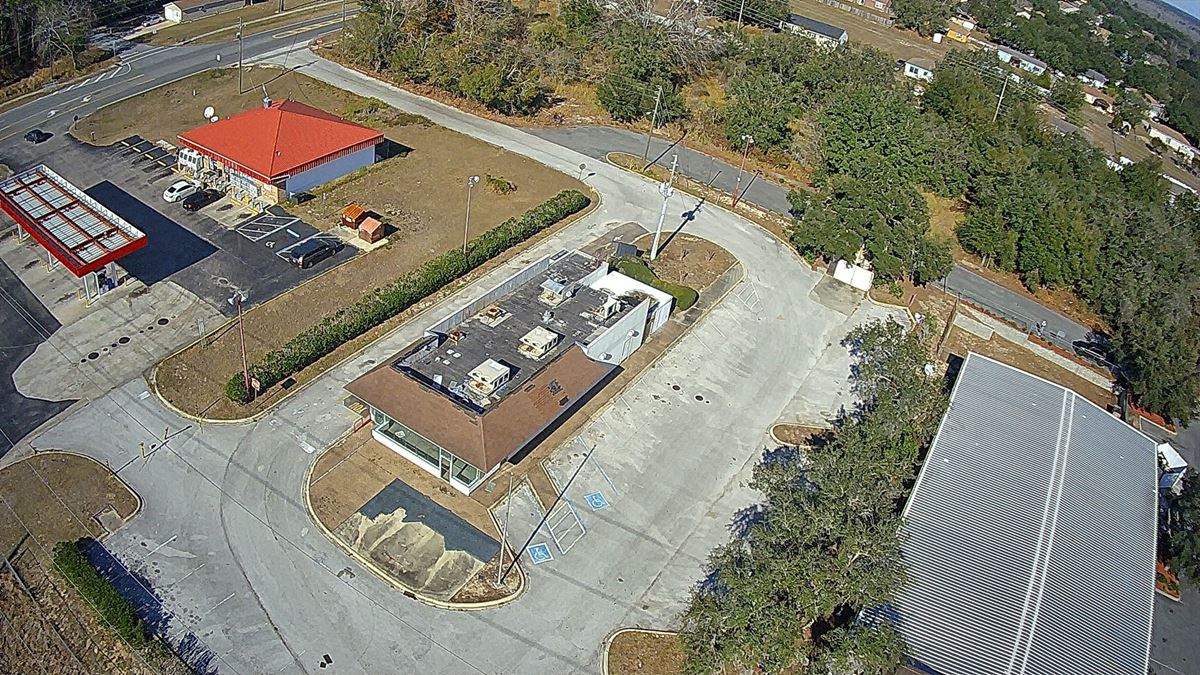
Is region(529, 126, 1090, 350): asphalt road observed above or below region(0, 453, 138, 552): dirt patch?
above

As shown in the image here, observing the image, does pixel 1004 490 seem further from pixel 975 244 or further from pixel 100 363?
pixel 100 363

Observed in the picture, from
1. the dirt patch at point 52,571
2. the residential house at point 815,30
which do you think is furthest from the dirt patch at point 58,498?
the residential house at point 815,30

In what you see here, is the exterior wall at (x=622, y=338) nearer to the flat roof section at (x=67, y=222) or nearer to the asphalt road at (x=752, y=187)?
the asphalt road at (x=752, y=187)

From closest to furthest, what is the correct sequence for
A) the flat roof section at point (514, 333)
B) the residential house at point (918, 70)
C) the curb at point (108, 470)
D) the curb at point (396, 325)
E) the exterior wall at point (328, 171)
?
the curb at point (108, 470)
the flat roof section at point (514, 333)
the curb at point (396, 325)
the exterior wall at point (328, 171)
the residential house at point (918, 70)

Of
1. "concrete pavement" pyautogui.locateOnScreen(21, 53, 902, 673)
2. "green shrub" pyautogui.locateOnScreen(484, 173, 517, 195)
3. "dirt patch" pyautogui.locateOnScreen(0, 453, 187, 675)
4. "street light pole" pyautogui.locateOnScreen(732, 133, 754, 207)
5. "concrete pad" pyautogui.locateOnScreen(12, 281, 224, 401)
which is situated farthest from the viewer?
"street light pole" pyautogui.locateOnScreen(732, 133, 754, 207)

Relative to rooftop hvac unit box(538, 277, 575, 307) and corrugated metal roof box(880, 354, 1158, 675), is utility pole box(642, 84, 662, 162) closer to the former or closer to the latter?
rooftop hvac unit box(538, 277, 575, 307)

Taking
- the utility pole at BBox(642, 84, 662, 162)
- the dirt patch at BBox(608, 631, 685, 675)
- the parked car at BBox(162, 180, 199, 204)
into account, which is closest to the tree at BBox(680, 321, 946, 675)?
the dirt patch at BBox(608, 631, 685, 675)

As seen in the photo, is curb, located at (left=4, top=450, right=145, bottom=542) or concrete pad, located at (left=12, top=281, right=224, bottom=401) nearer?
curb, located at (left=4, top=450, right=145, bottom=542)

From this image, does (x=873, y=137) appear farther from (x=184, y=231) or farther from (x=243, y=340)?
(x=184, y=231)
